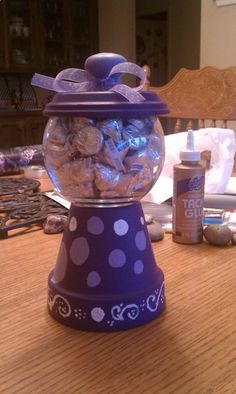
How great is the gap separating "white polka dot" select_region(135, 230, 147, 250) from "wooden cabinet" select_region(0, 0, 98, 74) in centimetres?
366

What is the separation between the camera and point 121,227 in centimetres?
51

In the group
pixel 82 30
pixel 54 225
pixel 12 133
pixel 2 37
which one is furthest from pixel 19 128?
pixel 54 225

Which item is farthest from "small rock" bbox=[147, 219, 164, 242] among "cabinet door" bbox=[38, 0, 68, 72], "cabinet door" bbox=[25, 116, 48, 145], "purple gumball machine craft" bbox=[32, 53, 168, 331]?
"cabinet door" bbox=[38, 0, 68, 72]

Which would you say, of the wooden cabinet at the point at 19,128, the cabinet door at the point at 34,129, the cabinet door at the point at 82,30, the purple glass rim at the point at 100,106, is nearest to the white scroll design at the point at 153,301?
the purple glass rim at the point at 100,106

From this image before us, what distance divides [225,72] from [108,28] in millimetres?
3250

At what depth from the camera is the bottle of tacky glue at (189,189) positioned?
2.38 feet

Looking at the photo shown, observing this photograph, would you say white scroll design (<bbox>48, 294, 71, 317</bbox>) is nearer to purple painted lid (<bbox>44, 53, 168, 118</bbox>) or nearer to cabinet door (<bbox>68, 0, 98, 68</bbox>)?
purple painted lid (<bbox>44, 53, 168, 118</bbox>)

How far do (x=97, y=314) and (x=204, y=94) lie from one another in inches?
50.0

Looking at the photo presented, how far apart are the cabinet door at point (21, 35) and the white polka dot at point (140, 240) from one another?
367 centimetres

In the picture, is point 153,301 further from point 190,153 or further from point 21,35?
point 21,35

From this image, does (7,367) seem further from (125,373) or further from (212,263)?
(212,263)

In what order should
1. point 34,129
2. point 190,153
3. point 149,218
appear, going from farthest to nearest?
point 34,129, point 149,218, point 190,153

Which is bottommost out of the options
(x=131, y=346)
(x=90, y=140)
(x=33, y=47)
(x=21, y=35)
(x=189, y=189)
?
(x=131, y=346)

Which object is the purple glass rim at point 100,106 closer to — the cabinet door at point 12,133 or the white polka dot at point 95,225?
the white polka dot at point 95,225
